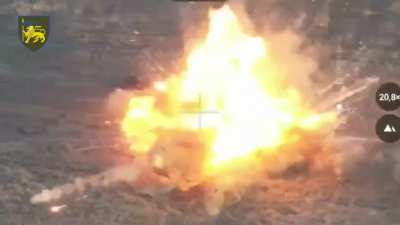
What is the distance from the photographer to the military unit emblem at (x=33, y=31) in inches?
196

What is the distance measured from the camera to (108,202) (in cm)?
462

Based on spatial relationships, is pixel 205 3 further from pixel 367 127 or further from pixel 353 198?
pixel 353 198

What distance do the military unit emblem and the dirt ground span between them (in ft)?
0.22

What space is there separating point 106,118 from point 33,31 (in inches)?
44.1

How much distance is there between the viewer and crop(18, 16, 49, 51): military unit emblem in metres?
4.97

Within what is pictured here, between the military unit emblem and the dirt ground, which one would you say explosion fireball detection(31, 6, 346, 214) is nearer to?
the dirt ground

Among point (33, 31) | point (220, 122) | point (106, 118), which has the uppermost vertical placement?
point (33, 31)

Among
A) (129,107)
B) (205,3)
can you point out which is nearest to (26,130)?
(129,107)

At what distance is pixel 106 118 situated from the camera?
4934 mm

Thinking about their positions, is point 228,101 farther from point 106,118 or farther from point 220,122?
point 106,118

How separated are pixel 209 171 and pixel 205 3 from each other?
162cm

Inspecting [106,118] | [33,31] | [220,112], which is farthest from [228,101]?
[33,31]

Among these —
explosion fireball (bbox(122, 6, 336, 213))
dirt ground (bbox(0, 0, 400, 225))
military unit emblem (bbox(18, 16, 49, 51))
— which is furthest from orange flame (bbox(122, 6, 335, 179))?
military unit emblem (bbox(18, 16, 49, 51))

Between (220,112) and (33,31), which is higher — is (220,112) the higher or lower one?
the lower one
